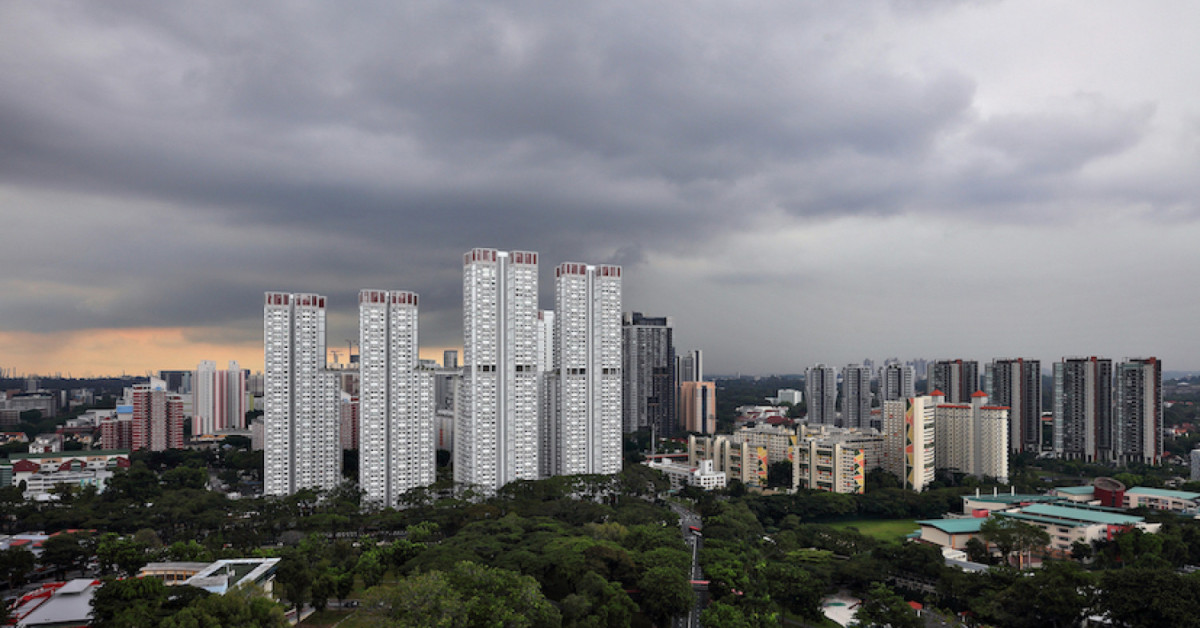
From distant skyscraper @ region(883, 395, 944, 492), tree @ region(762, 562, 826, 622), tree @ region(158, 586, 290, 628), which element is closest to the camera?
tree @ region(158, 586, 290, 628)

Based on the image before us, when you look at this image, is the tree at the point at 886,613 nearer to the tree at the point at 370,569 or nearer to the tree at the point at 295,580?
the tree at the point at 370,569

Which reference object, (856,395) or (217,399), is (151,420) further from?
(856,395)

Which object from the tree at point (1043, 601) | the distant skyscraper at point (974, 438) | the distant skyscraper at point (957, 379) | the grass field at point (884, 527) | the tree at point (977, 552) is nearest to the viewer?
the tree at point (1043, 601)

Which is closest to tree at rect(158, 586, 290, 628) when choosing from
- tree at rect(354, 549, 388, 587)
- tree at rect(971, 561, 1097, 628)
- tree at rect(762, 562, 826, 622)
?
tree at rect(354, 549, 388, 587)

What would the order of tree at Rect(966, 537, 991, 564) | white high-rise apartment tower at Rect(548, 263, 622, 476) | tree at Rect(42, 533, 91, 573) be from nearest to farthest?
1. tree at Rect(42, 533, 91, 573)
2. tree at Rect(966, 537, 991, 564)
3. white high-rise apartment tower at Rect(548, 263, 622, 476)

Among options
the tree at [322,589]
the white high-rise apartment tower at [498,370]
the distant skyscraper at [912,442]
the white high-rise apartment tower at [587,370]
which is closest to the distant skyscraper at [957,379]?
the distant skyscraper at [912,442]

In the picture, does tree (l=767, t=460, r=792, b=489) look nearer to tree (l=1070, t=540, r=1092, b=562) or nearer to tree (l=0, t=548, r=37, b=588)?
tree (l=1070, t=540, r=1092, b=562)

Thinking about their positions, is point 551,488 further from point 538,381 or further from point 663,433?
point 663,433

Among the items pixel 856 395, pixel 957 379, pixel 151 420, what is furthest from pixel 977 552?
pixel 151 420
